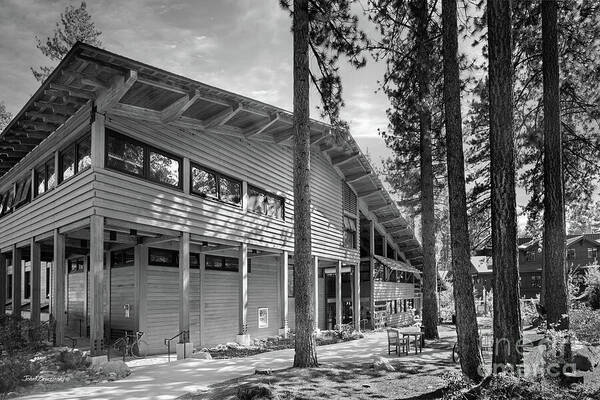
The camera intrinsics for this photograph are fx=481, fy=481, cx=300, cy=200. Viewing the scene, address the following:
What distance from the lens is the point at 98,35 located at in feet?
99.1

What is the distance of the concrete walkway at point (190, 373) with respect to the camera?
7664 mm

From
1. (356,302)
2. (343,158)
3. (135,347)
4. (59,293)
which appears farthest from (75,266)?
(356,302)

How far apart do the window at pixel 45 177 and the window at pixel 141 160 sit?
10.2ft

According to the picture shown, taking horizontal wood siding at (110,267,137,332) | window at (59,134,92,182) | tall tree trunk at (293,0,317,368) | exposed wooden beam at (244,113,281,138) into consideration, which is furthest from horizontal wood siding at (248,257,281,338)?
tall tree trunk at (293,0,317,368)

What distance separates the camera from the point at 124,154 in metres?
11.2

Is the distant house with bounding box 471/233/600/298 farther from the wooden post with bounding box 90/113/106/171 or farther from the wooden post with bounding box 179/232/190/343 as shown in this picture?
the wooden post with bounding box 90/113/106/171

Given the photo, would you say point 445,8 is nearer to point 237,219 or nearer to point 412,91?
point 412,91

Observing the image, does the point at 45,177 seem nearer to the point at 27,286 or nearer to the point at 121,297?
the point at 121,297

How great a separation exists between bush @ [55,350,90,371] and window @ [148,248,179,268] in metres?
4.27

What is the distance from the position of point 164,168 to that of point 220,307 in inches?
226

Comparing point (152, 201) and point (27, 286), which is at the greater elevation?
point (152, 201)

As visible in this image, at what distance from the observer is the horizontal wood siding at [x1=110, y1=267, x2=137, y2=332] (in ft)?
44.6

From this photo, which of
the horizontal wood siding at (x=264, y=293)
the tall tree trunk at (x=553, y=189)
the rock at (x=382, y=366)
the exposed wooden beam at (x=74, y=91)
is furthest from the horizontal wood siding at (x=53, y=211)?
the tall tree trunk at (x=553, y=189)

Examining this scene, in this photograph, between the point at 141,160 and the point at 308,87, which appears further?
the point at 141,160
